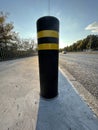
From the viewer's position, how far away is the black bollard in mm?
1721

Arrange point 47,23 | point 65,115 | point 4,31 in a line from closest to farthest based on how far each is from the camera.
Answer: point 65,115
point 47,23
point 4,31

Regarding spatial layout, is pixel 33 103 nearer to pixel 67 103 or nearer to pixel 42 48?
pixel 67 103

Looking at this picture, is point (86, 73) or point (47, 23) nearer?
point (47, 23)

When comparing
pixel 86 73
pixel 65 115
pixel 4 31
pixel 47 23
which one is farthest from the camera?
pixel 4 31

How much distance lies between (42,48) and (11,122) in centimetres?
111

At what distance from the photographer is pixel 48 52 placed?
5.78ft

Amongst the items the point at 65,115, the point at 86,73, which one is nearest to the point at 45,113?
the point at 65,115

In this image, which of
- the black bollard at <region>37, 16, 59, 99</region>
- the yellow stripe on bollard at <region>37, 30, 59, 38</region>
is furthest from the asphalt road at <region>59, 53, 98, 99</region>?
the yellow stripe on bollard at <region>37, 30, 59, 38</region>

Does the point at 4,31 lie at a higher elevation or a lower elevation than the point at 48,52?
higher

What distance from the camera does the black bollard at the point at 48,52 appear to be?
1.72 meters

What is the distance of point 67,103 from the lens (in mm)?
1748

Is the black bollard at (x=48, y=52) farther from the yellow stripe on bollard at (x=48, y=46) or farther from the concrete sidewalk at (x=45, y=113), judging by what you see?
the concrete sidewalk at (x=45, y=113)

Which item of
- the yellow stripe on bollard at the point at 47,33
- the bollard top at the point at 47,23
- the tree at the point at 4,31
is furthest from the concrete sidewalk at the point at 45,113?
the tree at the point at 4,31

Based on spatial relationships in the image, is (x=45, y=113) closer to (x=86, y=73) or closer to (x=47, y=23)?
(x=47, y=23)
